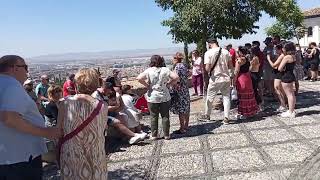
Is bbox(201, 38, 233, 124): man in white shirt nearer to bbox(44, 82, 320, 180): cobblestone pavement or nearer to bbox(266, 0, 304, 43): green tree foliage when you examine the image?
bbox(44, 82, 320, 180): cobblestone pavement

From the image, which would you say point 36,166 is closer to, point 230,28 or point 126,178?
point 126,178

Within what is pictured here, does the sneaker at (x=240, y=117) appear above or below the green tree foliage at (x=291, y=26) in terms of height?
below

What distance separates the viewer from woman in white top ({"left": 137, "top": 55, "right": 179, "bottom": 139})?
23.7 feet

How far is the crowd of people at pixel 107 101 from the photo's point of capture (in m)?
3.39

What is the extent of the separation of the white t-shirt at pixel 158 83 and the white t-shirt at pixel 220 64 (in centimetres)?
135

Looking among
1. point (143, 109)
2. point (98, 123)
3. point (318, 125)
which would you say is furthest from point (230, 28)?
point (98, 123)

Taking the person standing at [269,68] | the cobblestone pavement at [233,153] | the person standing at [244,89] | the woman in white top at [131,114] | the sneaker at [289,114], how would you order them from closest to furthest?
the cobblestone pavement at [233,153] < the woman in white top at [131,114] < the sneaker at [289,114] < the person standing at [244,89] < the person standing at [269,68]

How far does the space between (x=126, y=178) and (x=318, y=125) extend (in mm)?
3800

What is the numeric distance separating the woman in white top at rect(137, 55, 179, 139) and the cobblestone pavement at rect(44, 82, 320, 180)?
56 centimetres

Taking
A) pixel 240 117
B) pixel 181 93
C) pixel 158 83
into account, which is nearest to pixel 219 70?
pixel 181 93

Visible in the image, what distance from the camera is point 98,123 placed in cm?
391

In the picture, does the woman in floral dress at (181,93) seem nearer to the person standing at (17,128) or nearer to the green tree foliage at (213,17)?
the green tree foliage at (213,17)

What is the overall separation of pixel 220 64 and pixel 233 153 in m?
2.45

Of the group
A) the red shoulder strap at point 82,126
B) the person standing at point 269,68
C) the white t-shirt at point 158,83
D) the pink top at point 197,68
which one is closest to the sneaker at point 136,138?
the white t-shirt at point 158,83
